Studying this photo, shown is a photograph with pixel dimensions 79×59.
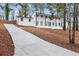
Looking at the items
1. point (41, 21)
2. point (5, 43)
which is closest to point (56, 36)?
point (41, 21)

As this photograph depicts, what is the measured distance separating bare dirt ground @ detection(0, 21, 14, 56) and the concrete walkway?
4 cm

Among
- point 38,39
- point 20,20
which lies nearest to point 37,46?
point 38,39

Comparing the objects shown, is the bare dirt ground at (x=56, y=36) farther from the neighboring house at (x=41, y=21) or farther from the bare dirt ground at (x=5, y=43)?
the bare dirt ground at (x=5, y=43)

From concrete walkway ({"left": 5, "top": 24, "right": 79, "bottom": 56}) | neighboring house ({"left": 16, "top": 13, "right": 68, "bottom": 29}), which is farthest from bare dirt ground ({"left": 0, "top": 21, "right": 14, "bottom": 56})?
neighboring house ({"left": 16, "top": 13, "right": 68, "bottom": 29})

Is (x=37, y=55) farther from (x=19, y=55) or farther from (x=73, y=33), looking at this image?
(x=73, y=33)

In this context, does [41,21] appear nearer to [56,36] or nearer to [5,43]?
[56,36]

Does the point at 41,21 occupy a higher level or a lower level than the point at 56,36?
higher

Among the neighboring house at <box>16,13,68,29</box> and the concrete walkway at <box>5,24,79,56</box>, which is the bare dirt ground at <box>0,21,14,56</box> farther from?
the neighboring house at <box>16,13,68,29</box>

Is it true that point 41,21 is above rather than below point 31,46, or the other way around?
above

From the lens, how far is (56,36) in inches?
137

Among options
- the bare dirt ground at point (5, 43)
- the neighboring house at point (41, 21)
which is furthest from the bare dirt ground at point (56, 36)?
the bare dirt ground at point (5, 43)

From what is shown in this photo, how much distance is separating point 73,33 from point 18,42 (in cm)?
61

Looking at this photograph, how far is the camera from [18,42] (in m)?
3.43

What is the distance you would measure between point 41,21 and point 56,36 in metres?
0.24
